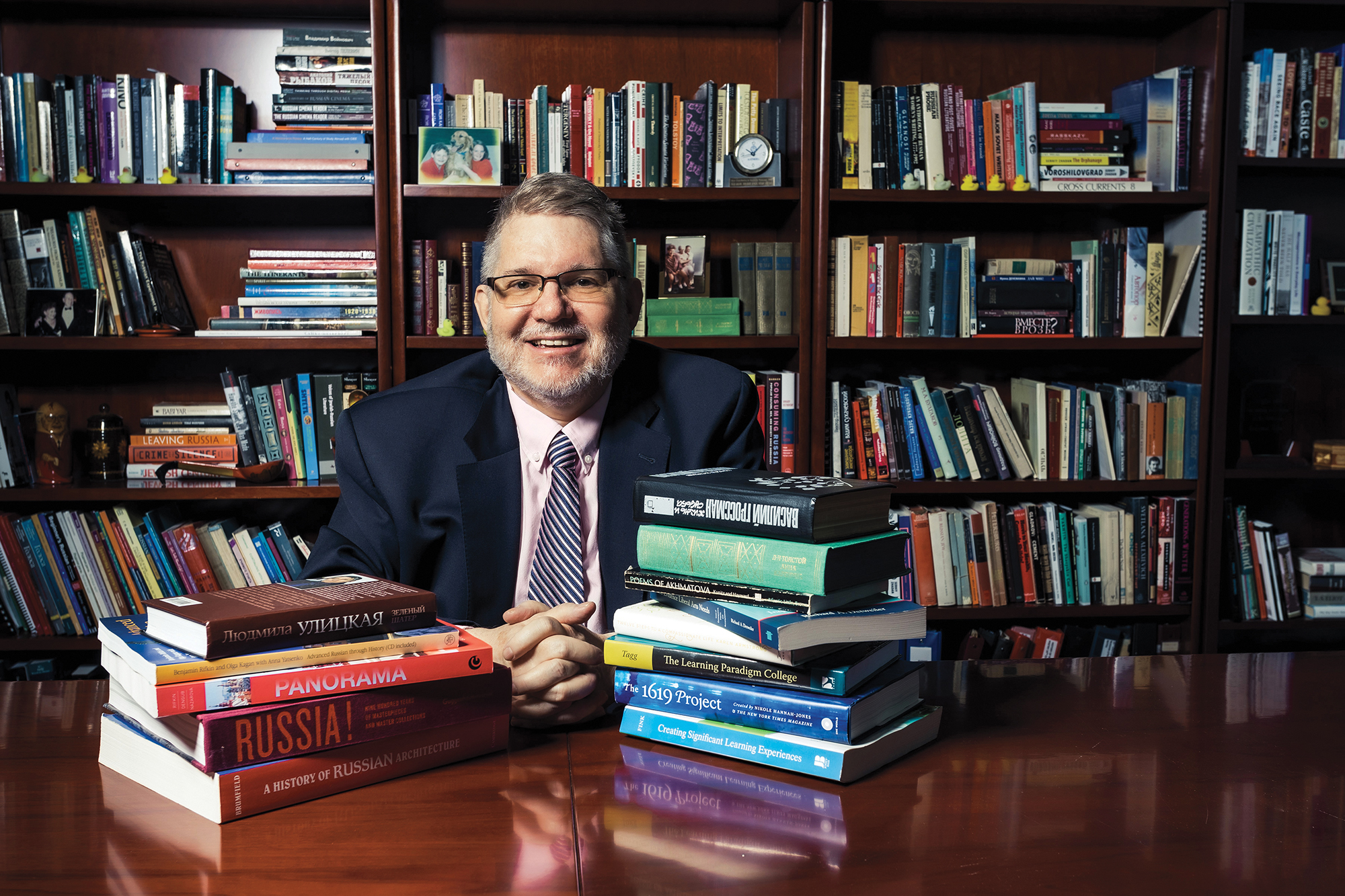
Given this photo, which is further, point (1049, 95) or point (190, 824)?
point (1049, 95)

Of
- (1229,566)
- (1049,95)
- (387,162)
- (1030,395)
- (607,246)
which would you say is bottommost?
(1229,566)

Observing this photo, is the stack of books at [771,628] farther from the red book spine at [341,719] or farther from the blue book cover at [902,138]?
the blue book cover at [902,138]

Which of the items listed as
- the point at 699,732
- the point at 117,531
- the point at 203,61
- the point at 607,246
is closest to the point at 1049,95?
the point at 607,246

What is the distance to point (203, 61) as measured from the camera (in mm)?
2789

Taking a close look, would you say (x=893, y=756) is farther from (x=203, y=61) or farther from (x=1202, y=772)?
(x=203, y=61)

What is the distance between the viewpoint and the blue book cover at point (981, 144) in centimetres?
272

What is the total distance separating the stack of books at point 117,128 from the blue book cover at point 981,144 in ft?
6.48

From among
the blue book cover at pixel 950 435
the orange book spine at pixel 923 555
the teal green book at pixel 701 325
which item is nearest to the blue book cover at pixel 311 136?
the teal green book at pixel 701 325

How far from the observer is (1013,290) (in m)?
2.75

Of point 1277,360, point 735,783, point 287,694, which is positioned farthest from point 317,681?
point 1277,360

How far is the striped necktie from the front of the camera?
166cm

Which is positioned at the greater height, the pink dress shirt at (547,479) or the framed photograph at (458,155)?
the framed photograph at (458,155)

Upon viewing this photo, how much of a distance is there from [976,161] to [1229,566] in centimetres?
138

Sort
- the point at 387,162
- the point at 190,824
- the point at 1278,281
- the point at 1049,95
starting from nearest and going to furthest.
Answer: the point at 190,824 < the point at 387,162 < the point at 1278,281 < the point at 1049,95
